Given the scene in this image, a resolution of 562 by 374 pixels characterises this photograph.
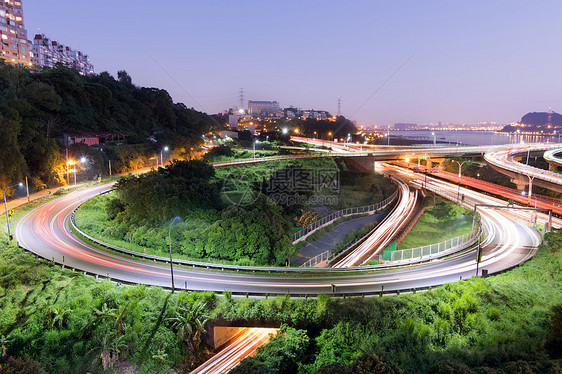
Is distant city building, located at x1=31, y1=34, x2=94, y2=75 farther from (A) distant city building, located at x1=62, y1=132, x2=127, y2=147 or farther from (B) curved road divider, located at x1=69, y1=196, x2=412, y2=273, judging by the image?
(B) curved road divider, located at x1=69, y1=196, x2=412, y2=273

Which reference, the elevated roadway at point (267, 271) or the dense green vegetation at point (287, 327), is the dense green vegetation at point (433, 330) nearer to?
the dense green vegetation at point (287, 327)

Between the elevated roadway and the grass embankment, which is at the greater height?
the elevated roadway

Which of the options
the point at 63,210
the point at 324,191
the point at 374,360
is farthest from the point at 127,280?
the point at 324,191

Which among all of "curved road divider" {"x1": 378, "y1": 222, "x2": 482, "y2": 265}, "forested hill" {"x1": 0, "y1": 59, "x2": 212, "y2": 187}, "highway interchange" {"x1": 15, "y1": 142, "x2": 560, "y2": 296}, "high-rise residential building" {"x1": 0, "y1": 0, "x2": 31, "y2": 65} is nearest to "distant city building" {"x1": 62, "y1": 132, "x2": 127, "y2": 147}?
"forested hill" {"x1": 0, "y1": 59, "x2": 212, "y2": 187}

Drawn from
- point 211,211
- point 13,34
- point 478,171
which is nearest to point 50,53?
point 13,34

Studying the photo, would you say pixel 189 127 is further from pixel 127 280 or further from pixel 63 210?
pixel 127 280

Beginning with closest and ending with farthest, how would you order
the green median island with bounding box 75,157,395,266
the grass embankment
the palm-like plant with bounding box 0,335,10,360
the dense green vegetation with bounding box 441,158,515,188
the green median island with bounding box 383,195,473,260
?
the palm-like plant with bounding box 0,335,10,360 → the green median island with bounding box 75,157,395,266 → the green median island with bounding box 383,195,473,260 → the grass embankment → the dense green vegetation with bounding box 441,158,515,188
